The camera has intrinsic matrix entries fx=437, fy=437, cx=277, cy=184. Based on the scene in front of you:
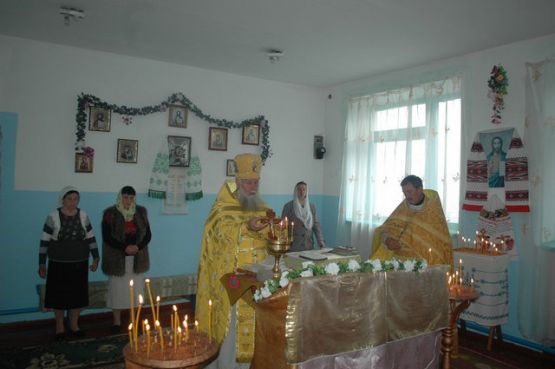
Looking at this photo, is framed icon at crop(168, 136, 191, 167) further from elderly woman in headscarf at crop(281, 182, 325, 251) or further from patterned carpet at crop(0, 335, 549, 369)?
patterned carpet at crop(0, 335, 549, 369)

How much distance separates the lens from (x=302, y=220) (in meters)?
5.86

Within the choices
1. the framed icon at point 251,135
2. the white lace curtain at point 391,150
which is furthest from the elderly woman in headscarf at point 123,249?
the white lace curtain at point 391,150

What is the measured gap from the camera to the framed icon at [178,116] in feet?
20.8

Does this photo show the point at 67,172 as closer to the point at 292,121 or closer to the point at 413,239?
the point at 292,121

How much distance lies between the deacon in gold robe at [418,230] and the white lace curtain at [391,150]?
1.43 m

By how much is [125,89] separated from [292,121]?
9.34ft

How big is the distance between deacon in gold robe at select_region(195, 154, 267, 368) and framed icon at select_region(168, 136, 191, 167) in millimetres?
2662

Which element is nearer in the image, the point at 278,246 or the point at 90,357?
the point at 278,246

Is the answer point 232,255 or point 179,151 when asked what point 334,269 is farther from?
point 179,151

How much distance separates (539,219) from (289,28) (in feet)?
11.3

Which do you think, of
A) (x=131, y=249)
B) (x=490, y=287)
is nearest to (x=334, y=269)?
(x=490, y=287)

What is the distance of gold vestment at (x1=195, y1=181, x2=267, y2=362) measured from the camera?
3.52m

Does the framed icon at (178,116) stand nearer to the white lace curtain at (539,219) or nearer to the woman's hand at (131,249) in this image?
the woman's hand at (131,249)

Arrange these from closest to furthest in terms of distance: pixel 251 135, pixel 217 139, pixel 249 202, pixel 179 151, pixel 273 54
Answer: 1. pixel 249 202
2. pixel 273 54
3. pixel 179 151
4. pixel 217 139
5. pixel 251 135
